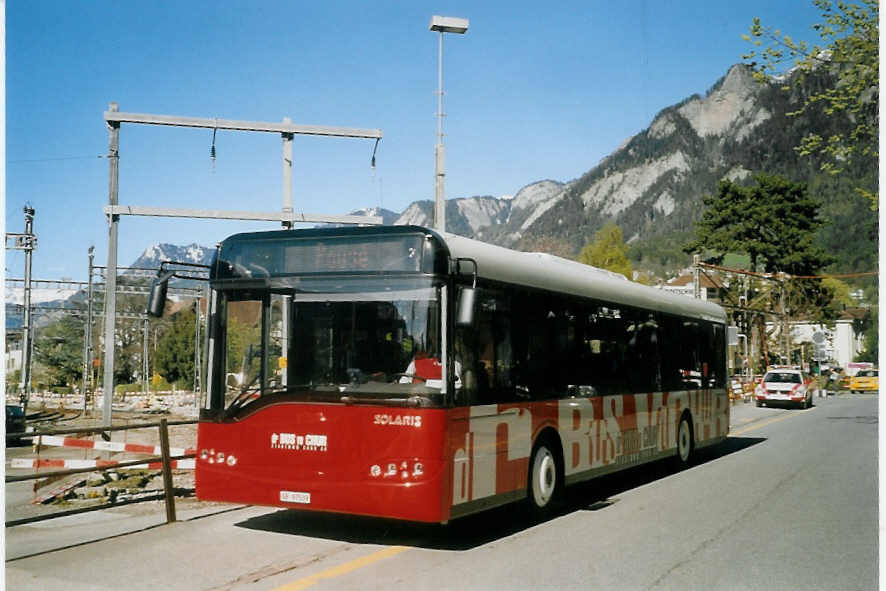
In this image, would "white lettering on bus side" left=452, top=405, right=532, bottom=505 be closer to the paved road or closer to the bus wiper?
the paved road

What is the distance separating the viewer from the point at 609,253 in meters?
71.1

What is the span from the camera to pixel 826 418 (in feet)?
99.1

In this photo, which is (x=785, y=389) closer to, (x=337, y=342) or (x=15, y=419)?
(x=15, y=419)

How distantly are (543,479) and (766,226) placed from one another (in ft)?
236

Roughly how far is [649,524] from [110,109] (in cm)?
1477

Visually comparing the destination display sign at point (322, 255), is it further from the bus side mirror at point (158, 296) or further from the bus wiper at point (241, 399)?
the bus wiper at point (241, 399)

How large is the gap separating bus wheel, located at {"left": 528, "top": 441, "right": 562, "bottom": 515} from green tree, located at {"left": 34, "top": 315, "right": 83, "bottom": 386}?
57.4 metres

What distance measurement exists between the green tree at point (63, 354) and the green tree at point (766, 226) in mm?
49996

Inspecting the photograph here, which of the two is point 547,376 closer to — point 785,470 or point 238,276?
point 238,276

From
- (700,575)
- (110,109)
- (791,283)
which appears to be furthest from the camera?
(791,283)

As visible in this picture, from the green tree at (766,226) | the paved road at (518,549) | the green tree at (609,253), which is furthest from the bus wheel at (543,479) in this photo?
the green tree at (766,226)

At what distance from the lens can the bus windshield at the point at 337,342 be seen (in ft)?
25.7

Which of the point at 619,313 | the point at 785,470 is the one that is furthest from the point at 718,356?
the point at 619,313

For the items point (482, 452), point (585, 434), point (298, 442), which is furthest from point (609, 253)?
point (298, 442)
